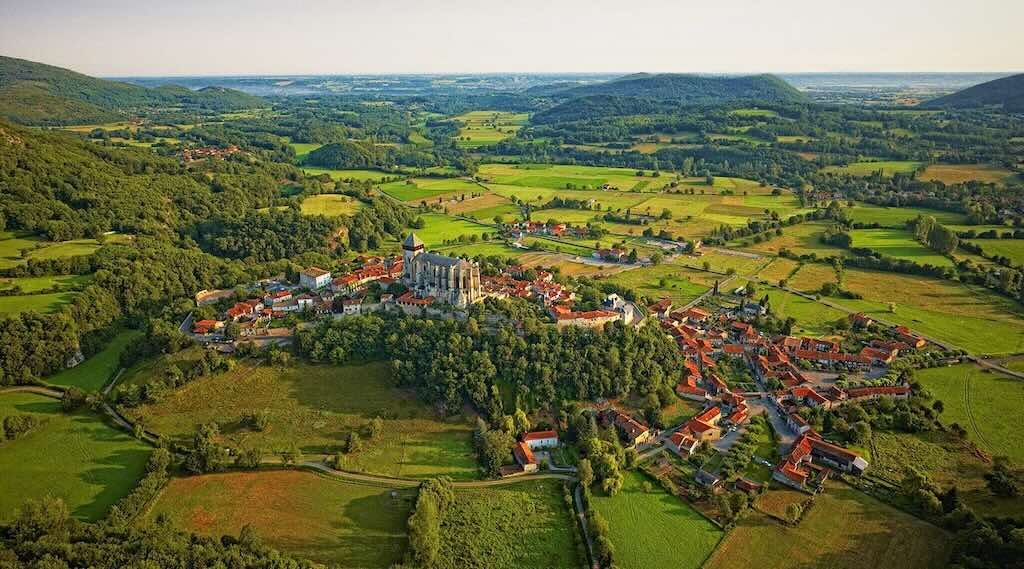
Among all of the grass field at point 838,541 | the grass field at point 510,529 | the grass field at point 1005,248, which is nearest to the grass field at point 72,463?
the grass field at point 510,529

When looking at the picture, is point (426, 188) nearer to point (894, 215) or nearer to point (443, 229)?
point (443, 229)

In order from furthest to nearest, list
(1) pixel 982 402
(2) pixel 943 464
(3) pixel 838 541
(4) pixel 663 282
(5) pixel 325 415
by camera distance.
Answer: (4) pixel 663 282 < (1) pixel 982 402 < (5) pixel 325 415 < (2) pixel 943 464 < (3) pixel 838 541

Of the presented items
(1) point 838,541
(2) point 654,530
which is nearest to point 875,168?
(1) point 838,541

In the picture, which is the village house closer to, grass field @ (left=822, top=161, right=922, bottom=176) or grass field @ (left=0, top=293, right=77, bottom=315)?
grass field @ (left=0, top=293, right=77, bottom=315)

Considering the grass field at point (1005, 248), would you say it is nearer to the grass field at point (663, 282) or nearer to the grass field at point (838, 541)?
the grass field at point (663, 282)

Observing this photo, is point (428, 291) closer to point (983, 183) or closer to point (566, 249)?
point (566, 249)

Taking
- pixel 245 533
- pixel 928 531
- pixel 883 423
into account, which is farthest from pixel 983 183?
pixel 245 533
